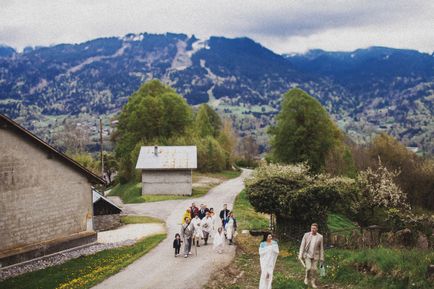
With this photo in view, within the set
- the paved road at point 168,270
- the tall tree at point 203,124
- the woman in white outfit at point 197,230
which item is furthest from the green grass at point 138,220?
the tall tree at point 203,124

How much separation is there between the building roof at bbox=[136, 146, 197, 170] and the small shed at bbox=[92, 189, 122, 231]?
57.6 ft

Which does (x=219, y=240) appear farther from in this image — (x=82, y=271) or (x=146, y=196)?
(x=146, y=196)

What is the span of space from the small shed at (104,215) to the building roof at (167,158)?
17.6 meters

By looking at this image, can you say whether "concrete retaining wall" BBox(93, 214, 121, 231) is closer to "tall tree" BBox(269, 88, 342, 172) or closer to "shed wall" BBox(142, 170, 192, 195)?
"shed wall" BBox(142, 170, 192, 195)

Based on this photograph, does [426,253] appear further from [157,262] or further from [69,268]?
[69,268]

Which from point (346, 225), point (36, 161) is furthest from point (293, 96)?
point (36, 161)

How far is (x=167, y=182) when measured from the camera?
2196 inches

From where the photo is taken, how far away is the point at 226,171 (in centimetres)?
8762

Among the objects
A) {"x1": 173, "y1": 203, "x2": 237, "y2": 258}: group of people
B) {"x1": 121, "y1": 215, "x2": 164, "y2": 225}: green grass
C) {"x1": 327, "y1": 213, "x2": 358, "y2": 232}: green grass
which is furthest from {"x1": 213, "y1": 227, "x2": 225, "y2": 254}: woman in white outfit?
{"x1": 327, "y1": 213, "x2": 358, "y2": 232}: green grass

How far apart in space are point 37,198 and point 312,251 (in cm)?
1598

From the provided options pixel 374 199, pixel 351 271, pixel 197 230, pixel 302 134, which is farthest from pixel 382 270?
pixel 302 134

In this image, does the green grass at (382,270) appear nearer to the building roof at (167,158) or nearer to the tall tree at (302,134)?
the building roof at (167,158)

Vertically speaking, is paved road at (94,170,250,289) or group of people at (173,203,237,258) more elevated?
group of people at (173,203,237,258)

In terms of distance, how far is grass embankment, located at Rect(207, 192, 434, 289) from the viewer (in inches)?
583
